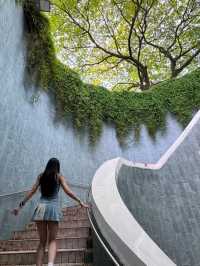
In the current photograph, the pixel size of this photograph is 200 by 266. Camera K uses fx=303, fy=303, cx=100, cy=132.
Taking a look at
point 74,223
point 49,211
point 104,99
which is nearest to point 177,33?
point 104,99

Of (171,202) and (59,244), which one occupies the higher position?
(171,202)

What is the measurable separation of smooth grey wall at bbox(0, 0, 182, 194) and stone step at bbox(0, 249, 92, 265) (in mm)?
1845

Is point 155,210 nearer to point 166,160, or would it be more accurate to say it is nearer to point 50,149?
point 166,160

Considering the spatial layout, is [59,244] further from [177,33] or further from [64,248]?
[177,33]

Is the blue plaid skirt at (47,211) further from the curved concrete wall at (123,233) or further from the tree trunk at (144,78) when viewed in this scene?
the tree trunk at (144,78)

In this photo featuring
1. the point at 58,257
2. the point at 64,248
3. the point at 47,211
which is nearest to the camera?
the point at 47,211

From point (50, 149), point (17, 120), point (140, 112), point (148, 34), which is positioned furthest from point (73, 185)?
point (148, 34)

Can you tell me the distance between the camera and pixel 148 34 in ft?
43.0

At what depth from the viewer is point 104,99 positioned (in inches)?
401

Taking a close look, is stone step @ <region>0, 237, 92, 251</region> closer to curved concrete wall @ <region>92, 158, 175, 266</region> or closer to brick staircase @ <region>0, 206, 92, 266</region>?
brick staircase @ <region>0, 206, 92, 266</region>

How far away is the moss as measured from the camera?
25.2ft

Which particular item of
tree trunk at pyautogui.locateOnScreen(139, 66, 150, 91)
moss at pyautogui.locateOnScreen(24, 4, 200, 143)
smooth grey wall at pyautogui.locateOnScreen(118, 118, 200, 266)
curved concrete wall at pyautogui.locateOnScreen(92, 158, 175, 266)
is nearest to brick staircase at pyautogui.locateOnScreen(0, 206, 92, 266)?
Answer: curved concrete wall at pyautogui.locateOnScreen(92, 158, 175, 266)

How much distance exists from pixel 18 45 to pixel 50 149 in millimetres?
2583

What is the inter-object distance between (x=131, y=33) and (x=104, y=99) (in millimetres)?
4049
